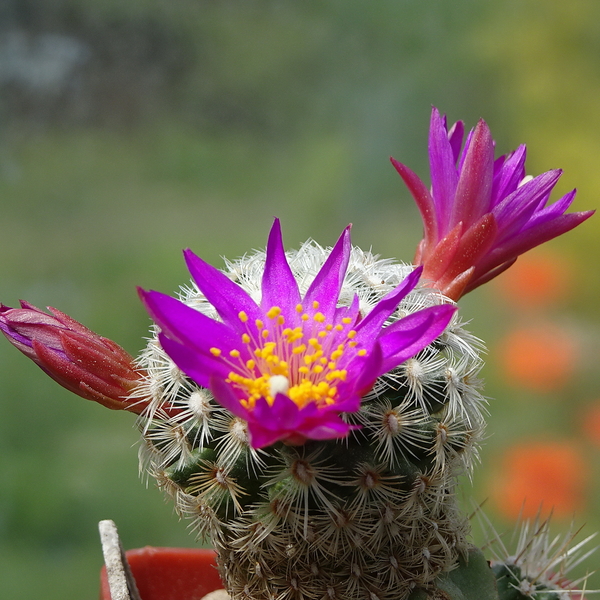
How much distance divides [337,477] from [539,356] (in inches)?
66.3

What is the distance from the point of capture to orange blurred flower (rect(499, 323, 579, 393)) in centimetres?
208

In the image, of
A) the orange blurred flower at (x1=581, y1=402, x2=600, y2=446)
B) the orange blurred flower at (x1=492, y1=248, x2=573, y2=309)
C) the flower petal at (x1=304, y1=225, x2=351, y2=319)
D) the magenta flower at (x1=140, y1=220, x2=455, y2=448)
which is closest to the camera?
the magenta flower at (x1=140, y1=220, x2=455, y2=448)

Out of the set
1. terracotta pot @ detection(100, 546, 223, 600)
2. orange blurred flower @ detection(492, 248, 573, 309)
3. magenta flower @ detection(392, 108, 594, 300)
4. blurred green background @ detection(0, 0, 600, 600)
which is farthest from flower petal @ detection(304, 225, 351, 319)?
orange blurred flower @ detection(492, 248, 573, 309)

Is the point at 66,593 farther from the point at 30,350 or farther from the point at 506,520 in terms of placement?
the point at 30,350

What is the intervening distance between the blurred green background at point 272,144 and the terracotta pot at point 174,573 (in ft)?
3.45

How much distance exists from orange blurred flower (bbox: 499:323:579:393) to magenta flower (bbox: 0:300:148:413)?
1610 mm

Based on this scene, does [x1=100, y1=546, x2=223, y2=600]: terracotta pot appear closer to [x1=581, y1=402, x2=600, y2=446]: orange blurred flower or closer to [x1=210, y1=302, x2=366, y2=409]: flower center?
[x1=210, y1=302, x2=366, y2=409]: flower center

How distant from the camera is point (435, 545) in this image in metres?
0.65

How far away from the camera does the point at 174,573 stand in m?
0.87

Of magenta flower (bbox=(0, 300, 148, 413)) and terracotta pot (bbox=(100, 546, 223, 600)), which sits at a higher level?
magenta flower (bbox=(0, 300, 148, 413))

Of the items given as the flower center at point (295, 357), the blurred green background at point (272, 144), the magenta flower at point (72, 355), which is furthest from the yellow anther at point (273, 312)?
the blurred green background at point (272, 144)

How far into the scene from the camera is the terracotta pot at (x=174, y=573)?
2.81ft

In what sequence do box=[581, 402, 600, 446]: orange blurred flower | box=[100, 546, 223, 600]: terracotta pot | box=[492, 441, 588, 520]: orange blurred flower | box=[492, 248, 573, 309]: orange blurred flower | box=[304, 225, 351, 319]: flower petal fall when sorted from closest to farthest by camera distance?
box=[304, 225, 351, 319]: flower petal, box=[100, 546, 223, 600]: terracotta pot, box=[492, 441, 588, 520]: orange blurred flower, box=[581, 402, 600, 446]: orange blurred flower, box=[492, 248, 573, 309]: orange blurred flower

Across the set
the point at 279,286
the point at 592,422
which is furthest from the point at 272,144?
the point at 279,286
